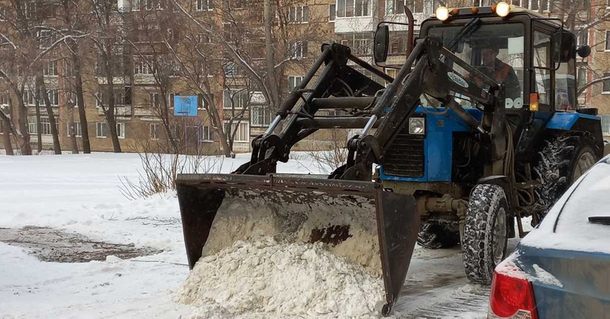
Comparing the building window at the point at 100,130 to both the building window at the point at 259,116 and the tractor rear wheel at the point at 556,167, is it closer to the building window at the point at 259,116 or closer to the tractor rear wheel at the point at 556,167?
the building window at the point at 259,116

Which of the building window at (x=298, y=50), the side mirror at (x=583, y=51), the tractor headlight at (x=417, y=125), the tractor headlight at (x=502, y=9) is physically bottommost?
the tractor headlight at (x=417, y=125)

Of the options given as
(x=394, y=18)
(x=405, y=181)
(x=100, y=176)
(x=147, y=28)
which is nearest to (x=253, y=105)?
(x=147, y=28)

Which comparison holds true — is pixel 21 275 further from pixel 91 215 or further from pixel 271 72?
pixel 271 72

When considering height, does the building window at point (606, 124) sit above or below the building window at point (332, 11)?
below

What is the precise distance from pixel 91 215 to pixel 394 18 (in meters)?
19.2

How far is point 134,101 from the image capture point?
49.3 meters

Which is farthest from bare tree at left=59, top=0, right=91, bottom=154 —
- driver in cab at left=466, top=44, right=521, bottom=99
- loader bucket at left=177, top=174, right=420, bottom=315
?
loader bucket at left=177, top=174, right=420, bottom=315

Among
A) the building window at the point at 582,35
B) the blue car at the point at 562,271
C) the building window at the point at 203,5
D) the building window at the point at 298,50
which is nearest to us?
the blue car at the point at 562,271

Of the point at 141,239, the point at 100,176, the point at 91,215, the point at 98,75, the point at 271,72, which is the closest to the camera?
the point at 141,239

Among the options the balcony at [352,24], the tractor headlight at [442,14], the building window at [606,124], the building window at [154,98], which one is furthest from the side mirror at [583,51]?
the building window at [154,98]

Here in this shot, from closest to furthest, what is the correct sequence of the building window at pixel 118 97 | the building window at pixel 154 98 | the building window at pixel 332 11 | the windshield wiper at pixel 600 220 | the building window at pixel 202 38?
the windshield wiper at pixel 600 220
the building window at pixel 202 38
the building window at pixel 332 11
the building window at pixel 118 97
the building window at pixel 154 98

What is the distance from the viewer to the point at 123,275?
20.6 feet

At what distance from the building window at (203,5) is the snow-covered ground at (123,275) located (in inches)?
801

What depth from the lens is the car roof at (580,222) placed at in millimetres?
2608
